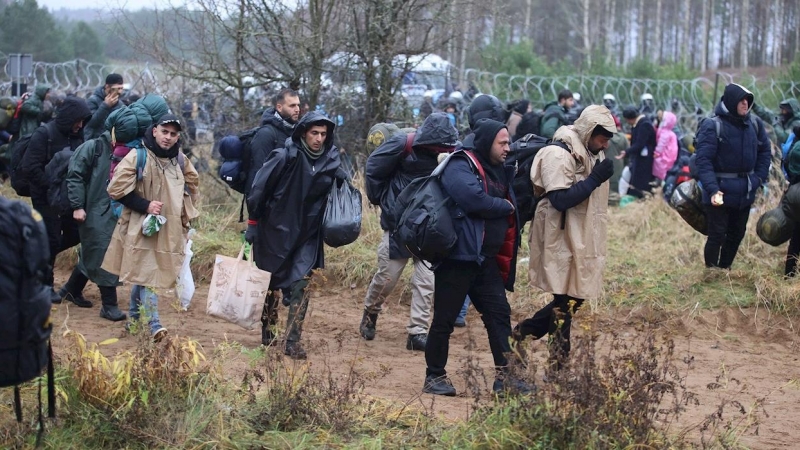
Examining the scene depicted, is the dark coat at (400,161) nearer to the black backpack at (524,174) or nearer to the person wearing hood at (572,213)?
the black backpack at (524,174)

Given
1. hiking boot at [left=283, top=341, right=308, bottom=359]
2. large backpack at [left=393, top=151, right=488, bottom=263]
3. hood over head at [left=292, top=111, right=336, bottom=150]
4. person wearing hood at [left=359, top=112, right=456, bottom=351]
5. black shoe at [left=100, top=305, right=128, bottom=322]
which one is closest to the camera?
large backpack at [left=393, top=151, right=488, bottom=263]

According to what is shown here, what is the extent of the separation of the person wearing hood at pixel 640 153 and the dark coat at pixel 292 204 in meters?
9.02

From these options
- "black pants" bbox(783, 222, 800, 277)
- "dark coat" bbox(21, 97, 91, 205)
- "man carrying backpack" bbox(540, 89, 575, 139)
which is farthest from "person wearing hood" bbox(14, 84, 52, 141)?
"black pants" bbox(783, 222, 800, 277)

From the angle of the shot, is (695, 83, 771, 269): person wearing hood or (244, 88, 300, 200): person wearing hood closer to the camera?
(244, 88, 300, 200): person wearing hood

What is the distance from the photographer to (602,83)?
2548 cm

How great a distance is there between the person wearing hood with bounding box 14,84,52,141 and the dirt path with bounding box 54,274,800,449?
5.55ft

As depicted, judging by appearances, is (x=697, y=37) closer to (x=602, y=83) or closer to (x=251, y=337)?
(x=602, y=83)

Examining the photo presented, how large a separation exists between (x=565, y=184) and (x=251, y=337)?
115 inches

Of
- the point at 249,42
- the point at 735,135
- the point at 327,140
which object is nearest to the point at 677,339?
the point at 735,135

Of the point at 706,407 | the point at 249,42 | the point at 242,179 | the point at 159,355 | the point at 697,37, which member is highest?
the point at 697,37

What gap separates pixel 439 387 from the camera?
594cm

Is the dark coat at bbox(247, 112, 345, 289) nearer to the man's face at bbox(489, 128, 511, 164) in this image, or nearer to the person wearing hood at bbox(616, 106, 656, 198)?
the man's face at bbox(489, 128, 511, 164)

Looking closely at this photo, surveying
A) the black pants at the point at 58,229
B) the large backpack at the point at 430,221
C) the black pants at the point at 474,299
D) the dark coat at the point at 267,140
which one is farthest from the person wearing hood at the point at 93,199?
the black pants at the point at 474,299

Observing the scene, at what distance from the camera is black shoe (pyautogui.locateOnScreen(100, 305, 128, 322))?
7941mm
